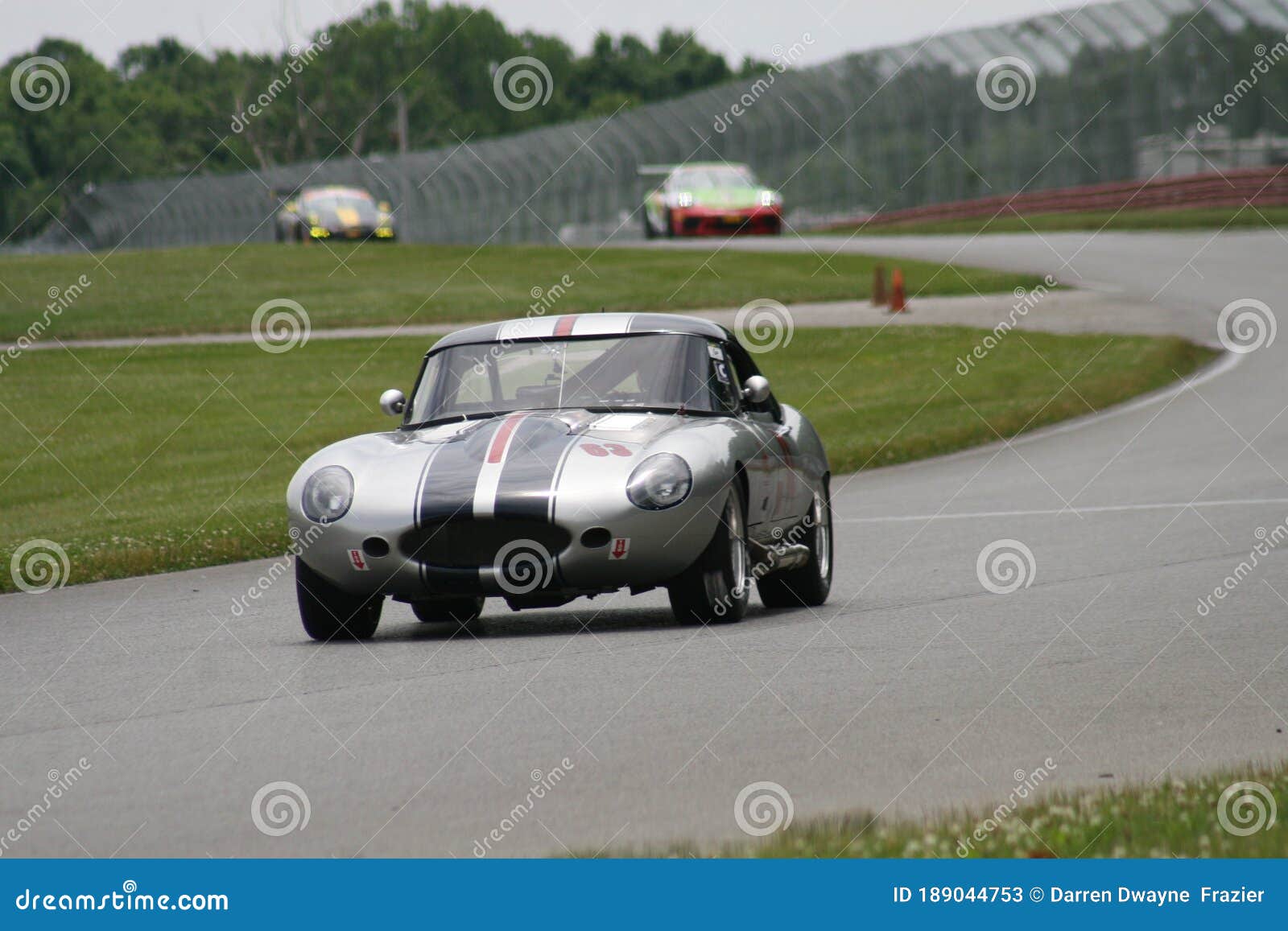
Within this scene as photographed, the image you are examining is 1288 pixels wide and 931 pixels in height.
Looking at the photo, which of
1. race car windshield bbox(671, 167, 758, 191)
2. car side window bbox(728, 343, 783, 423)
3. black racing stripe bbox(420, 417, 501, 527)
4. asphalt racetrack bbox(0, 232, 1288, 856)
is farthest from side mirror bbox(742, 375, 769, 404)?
race car windshield bbox(671, 167, 758, 191)

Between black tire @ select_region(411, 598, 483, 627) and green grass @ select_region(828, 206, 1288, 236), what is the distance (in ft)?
104

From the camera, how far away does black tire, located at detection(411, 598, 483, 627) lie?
32.4 ft

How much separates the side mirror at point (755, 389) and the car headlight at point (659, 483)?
1295 millimetres

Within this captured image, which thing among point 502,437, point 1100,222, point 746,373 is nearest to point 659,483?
point 502,437

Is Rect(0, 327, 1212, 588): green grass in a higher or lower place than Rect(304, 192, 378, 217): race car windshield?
lower

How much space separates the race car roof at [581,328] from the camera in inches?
393

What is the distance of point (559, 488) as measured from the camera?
27.9ft

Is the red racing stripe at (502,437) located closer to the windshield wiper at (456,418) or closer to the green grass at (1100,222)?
the windshield wiper at (456,418)

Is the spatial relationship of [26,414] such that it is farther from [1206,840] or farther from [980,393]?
[1206,840]

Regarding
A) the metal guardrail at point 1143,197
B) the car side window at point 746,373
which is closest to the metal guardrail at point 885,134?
the metal guardrail at point 1143,197

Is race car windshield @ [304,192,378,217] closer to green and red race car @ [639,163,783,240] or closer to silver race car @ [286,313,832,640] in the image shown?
green and red race car @ [639,163,783,240]

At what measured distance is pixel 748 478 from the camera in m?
9.26

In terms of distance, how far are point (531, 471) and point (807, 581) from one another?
2.13 metres

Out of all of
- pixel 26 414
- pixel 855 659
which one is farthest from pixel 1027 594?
pixel 26 414
